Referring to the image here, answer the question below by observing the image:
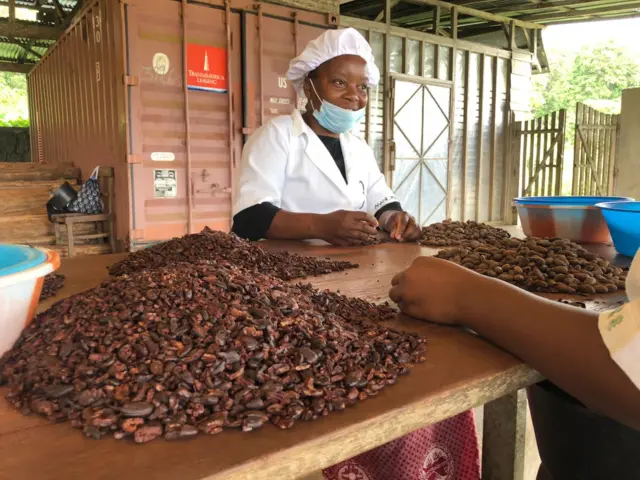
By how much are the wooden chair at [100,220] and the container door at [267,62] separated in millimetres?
1533

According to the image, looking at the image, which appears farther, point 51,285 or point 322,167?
point 322,167

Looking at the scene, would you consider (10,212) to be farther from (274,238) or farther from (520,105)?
(520,105)

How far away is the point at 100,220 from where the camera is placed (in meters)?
5.33

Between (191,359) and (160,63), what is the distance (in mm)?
4866

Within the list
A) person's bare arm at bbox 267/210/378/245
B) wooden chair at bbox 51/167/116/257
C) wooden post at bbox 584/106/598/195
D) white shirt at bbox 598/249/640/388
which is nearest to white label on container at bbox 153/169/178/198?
wooden chair at bbox 51/167/116/257

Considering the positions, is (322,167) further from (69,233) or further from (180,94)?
(69,233)

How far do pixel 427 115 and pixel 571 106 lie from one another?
55.5 ft

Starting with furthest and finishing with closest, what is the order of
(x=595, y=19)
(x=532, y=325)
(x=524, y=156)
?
(x=524, y=156), (x=595, y=19), (x=532, y=325)

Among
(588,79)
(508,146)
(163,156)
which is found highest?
(588,79)

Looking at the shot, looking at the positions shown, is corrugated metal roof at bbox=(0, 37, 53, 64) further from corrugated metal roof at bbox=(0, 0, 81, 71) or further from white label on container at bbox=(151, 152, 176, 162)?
white label on container at bbox=(151, 152, 176, 162)

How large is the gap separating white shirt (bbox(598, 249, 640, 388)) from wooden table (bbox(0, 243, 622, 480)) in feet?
0.52

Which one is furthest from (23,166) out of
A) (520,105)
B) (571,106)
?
(571,106)

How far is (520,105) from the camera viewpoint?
882cm

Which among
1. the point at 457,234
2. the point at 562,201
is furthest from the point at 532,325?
the point at 562,201
